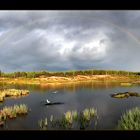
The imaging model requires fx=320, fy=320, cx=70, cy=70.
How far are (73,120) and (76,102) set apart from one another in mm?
142

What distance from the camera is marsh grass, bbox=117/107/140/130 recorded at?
2342 mm

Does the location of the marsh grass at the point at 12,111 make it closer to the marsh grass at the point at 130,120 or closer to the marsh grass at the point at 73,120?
the marsh grass at the point at 73,120

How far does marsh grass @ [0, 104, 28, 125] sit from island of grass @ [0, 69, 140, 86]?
0.70ft

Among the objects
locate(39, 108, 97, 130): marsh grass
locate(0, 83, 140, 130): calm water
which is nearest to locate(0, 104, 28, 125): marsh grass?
locate(0, 83, 140, 130): calm water

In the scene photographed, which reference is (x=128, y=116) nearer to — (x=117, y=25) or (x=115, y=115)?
(x=115, y=115)

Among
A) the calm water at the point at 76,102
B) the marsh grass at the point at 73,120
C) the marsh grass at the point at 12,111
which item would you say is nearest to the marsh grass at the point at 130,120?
the calm water at the point at 76,102

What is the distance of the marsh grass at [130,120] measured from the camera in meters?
2.34

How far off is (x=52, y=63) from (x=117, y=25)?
1.89 ft

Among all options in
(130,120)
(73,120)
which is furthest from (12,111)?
(130,120)

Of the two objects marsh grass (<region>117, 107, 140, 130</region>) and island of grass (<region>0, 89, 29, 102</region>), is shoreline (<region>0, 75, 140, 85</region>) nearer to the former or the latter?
island of grass (<region>0, 89, 29, 102</region>)

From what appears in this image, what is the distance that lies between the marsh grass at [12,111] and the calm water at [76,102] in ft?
0.10

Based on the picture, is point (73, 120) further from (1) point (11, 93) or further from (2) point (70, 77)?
(1) point (11, 93)

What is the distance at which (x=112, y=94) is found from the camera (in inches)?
97.4

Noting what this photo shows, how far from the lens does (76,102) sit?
2.46 metres
